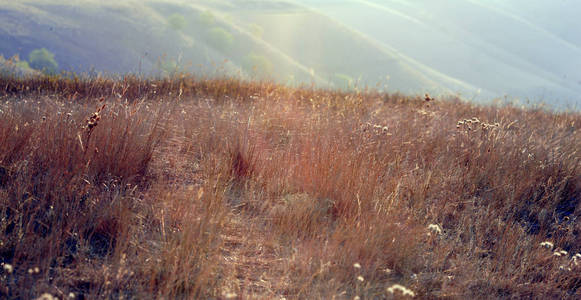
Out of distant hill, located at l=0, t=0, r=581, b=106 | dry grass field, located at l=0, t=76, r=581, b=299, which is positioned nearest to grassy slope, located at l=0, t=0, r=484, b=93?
distant hill, located at l=0, t=0, r=581, b=106

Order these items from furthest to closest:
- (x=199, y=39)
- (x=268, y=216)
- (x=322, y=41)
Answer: (x=322, y=41)
(x=199, y=39)
(x=268, y=216)

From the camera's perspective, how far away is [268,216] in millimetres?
2830

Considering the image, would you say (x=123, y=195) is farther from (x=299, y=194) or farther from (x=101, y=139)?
(x=299, y=194)

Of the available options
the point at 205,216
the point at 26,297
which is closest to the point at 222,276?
the point at 205,216

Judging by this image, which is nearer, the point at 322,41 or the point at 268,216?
the point at 268,216

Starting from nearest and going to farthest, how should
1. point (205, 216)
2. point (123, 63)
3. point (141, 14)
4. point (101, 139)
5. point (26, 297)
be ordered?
point (26, 297)
point (205, 216)
point (101, 139)
point (123, 63)
point (141, 14)

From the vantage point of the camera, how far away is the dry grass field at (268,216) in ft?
6.75

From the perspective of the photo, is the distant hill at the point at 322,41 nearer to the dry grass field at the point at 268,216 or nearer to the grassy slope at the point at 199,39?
the grassy slope at the point at 199,39

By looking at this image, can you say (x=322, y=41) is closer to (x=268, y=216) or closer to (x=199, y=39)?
(x=199, y=39)

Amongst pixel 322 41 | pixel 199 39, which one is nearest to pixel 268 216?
pixel 199 39

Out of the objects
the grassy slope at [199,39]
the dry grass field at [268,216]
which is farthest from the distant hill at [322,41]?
the dry grass field at [268,216]

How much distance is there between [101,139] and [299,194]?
1.52 metres

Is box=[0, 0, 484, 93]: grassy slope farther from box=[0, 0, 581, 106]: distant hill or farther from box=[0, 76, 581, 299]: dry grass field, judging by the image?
box=[0, 76, 581, 299]: dry grass field

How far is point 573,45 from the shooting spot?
380 feet
